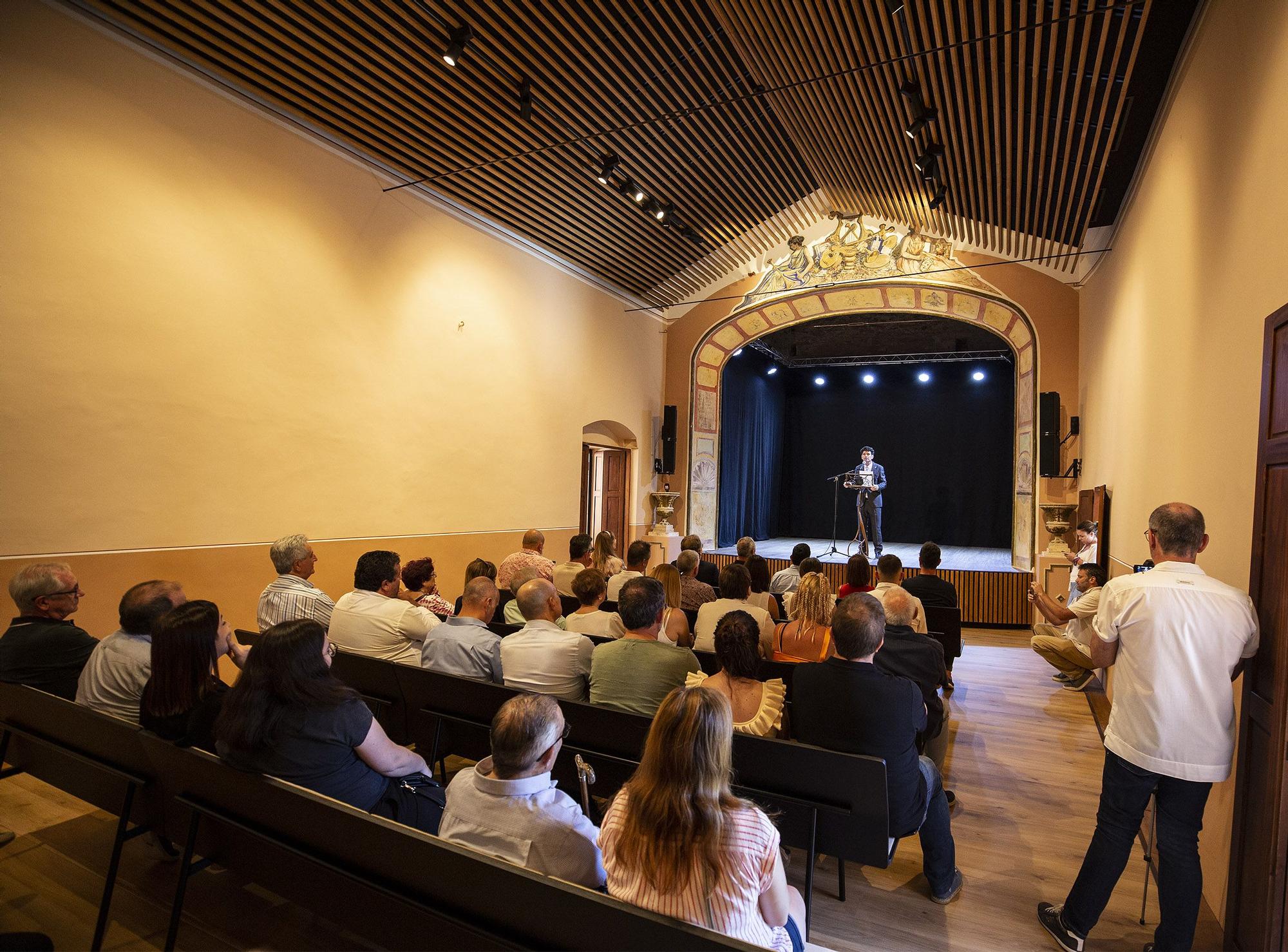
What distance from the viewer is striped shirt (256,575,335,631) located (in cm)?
340

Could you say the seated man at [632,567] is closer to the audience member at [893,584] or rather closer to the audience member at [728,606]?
the audience member at [728,606]

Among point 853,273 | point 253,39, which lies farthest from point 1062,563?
point 253,39

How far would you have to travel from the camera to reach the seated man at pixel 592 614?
137 inches

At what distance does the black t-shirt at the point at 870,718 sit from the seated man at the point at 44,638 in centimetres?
280

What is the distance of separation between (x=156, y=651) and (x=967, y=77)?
237 inches

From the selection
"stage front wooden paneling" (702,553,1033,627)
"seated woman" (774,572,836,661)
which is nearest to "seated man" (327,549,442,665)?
"seated woman" (774,572,836,661)

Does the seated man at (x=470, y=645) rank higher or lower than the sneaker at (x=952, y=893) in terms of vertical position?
higher

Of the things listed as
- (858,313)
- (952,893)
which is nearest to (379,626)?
(952,893)

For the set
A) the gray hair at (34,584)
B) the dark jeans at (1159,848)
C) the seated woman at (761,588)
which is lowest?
the dark jeans at (1159,848)

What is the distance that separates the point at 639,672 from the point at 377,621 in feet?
4.54

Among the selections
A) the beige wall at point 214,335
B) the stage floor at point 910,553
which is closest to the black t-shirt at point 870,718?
the beige wall at point 214,335

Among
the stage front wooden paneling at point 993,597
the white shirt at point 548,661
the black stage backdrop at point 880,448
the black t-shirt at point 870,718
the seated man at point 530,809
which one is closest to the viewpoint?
the seated man at point 530,809

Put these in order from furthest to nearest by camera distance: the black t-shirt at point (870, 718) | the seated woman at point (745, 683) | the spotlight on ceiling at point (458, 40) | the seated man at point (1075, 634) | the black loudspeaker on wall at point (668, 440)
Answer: the black loudspeaker on wall at point (668, 440) → the spotlight on ceiling at point (458, 40) → the seated man at point (1075, 634) → the seated woman at point (745, 683) → the black t-shirt at point (870, 718)

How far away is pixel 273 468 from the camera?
5.41m
